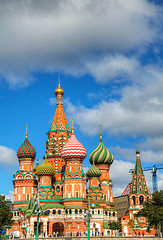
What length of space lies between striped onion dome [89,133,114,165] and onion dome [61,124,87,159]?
732 centimetres

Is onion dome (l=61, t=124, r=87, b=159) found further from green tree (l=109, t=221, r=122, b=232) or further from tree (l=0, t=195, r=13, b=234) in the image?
tree (l=0, t=195, r=13, b=234)

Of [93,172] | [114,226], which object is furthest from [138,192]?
[114,226]

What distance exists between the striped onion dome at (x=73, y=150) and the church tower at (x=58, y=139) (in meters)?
4.96

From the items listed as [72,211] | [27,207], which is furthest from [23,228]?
[72,211]

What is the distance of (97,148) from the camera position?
90.6m

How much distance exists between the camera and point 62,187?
82.9m

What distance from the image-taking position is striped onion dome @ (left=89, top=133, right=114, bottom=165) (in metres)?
89.0

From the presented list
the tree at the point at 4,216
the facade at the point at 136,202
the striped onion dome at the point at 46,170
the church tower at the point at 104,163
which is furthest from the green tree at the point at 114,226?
the tree at the point at 4,216

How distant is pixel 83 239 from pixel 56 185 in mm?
22615

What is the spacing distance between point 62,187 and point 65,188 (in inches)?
166

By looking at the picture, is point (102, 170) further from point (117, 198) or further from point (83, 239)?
point (83, 239)

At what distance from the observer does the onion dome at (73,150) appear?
80.8 metres

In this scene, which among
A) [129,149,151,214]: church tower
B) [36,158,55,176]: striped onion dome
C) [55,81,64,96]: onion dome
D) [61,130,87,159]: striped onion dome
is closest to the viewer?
[61,130,87,159]: striped onion dome

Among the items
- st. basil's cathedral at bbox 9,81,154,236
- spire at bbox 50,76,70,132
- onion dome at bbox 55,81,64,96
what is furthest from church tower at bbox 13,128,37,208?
onion dome at bbox 55,81,64,96
